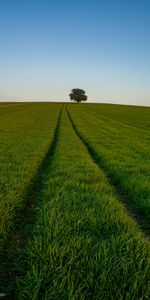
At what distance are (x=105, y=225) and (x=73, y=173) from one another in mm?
4884

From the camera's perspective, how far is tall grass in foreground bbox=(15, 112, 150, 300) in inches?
136

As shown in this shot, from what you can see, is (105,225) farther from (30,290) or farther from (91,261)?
(30,290)

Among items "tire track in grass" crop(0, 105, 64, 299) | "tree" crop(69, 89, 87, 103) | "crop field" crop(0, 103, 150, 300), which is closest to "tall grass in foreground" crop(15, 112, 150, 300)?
"crop field" crop(0, 103, 150, 300)

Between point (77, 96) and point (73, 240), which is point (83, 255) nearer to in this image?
point (73, 240)

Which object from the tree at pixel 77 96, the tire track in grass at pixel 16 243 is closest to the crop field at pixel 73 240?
the tire track in grass at pixel 16 243

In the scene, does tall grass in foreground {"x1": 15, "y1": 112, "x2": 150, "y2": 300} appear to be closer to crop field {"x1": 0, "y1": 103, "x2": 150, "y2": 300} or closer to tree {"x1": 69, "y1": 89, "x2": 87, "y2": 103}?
crop field {"x1": 0, "y1": 103, "x2": 150, "y2": 300}

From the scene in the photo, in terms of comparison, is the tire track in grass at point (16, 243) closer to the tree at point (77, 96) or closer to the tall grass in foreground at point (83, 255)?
the tall grass in foreground at point (83, 255)

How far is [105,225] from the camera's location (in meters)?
5.29

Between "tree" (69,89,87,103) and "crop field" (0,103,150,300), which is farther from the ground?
"tree" (69,89,87,103)

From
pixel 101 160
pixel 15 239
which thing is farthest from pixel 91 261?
pixel 101 160

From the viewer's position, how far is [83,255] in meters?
4.13

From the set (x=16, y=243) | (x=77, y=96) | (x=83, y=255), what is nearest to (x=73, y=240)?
(x=83, y=255)

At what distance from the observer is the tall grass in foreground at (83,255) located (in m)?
3.45

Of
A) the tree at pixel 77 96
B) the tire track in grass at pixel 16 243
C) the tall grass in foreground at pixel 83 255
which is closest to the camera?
the tall grass in foreground at pixel 83 255
